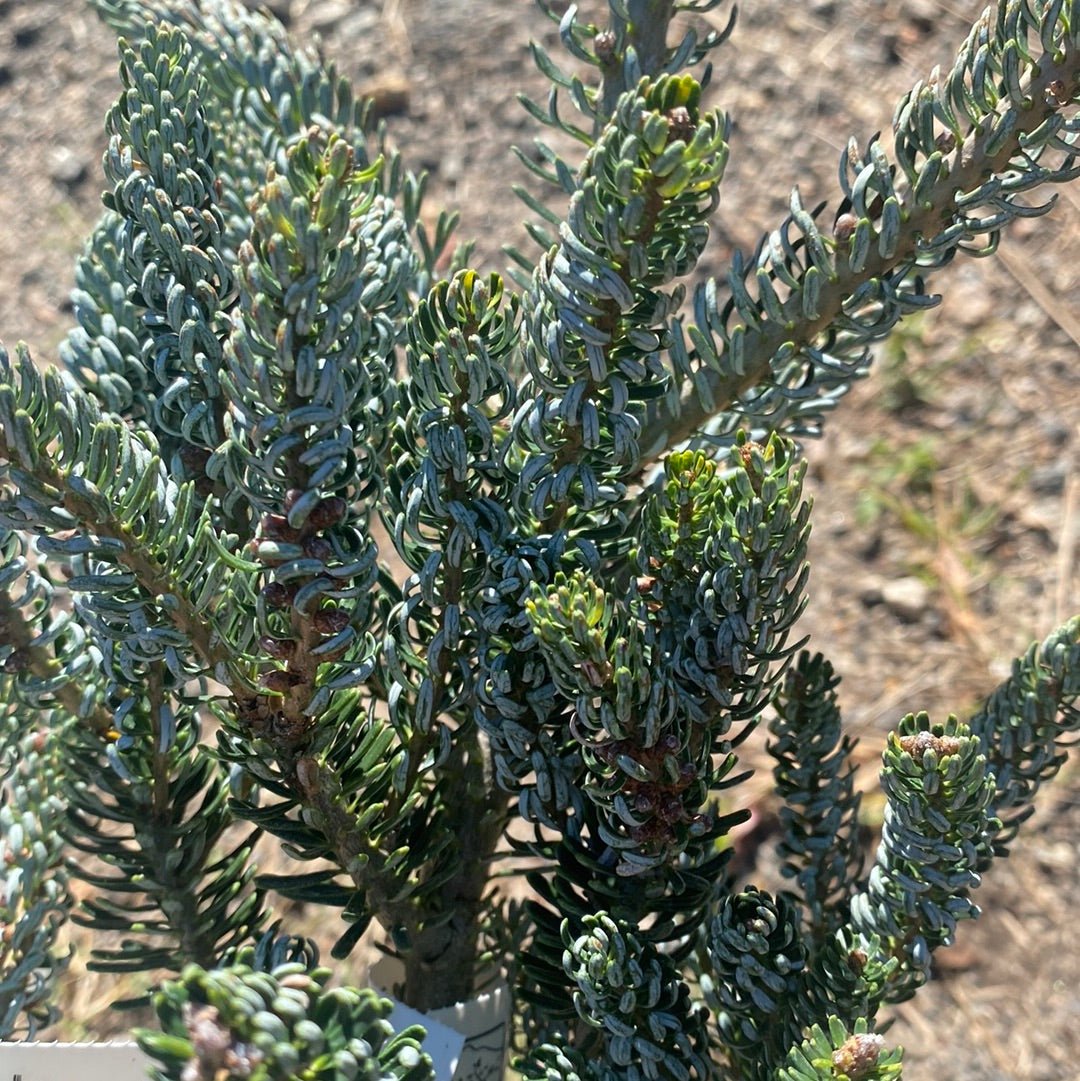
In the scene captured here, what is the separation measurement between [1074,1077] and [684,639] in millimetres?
1133

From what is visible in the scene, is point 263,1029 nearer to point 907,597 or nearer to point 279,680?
point 279,680

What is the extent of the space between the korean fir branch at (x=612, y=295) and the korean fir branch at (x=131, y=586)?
16 centimetres

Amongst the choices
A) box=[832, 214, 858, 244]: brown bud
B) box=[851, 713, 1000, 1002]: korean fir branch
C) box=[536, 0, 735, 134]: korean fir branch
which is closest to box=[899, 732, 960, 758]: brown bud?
box=[851, 713, 1000, 1002]: korean fir branch

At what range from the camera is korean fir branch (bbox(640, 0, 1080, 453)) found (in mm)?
533

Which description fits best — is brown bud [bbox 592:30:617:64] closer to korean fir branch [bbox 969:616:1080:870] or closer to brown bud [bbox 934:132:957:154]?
brown bud [bbox 934:132:957:154]

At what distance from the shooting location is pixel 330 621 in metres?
0.51

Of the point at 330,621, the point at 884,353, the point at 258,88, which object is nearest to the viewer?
the point at 330,621

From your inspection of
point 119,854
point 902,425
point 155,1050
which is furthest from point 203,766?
point 902,425

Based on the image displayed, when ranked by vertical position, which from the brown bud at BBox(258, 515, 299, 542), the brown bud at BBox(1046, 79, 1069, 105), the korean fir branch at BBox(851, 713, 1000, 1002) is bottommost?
the korean fir branch at BBox(851, 713, 1000, 1002)

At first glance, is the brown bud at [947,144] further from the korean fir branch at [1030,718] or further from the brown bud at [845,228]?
the korean fir branch at [1030,718]

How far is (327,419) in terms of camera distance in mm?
462

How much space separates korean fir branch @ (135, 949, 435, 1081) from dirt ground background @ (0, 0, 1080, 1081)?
1142 millimetres

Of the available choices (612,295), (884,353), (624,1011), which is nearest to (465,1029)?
(624,1011)

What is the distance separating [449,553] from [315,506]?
0.09 metres
